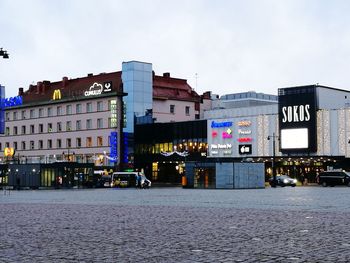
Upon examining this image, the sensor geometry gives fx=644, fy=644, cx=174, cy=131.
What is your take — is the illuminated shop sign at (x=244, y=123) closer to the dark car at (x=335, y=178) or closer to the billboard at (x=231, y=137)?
the billboard at (x=231, y=137)

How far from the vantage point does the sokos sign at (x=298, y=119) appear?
8200 centimetres

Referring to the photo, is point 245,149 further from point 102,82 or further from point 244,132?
point 102,82

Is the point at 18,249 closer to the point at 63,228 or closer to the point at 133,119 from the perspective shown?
the point at 63,228

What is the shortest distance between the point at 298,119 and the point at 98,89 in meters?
34.1

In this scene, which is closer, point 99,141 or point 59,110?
point 99,141

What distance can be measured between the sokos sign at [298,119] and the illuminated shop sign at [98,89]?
94.7 feet

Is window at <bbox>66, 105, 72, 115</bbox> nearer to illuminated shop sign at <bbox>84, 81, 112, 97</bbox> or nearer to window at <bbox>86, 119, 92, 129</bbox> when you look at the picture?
window at <bbox>86, 119, 92, 129</bbox>

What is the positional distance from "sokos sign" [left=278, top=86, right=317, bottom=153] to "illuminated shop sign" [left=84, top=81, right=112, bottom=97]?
94.7 ft

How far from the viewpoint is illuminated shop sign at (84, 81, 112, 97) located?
3962 inches

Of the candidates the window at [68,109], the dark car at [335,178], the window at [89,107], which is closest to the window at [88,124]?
the window at [89,107]

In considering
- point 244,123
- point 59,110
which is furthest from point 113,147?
point 244,123

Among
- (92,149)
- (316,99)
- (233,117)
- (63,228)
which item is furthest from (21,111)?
(63,228)

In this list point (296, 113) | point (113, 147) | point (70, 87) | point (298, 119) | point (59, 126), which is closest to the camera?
point (298, 119)

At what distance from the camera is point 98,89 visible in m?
102
